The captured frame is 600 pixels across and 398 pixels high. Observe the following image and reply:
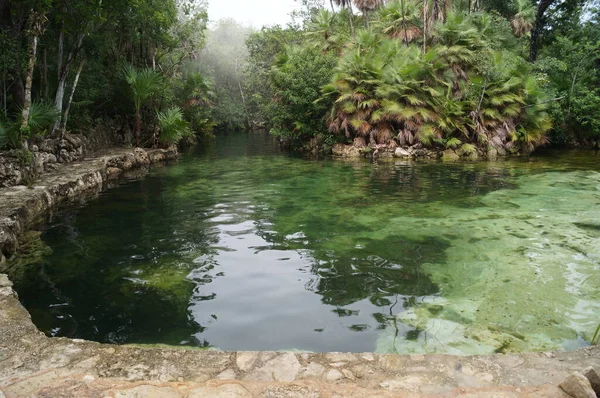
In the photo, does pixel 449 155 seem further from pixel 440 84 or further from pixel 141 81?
pixel 141 81

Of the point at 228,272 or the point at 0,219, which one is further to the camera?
the point at 0,219

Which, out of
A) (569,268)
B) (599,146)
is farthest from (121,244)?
(599,146)

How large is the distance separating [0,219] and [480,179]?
A: 39.4 ft

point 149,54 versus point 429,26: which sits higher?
point 429,26

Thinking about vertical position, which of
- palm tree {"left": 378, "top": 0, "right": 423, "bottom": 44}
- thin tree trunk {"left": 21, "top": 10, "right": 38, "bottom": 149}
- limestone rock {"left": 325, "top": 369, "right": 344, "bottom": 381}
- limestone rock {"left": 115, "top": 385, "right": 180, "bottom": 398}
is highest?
palm tree {"left": 378, "top": 0, "right": 423, "bottom": 44}

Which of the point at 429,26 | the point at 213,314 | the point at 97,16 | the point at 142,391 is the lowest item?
the point at 213,314

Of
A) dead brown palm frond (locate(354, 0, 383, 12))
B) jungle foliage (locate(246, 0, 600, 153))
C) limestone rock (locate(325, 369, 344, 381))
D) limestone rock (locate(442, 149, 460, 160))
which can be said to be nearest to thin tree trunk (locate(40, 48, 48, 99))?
jungle foliage (locate(246, 0, 600, 153))

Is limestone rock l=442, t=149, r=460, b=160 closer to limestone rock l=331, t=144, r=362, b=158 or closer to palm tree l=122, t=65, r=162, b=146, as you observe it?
limestone rock l=331, t=144, r=362, b=158

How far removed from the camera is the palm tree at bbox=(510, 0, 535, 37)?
24984mm

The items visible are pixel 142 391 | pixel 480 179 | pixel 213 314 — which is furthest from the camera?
pixel 480 179

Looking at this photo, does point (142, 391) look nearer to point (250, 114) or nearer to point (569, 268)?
point (569, 268)

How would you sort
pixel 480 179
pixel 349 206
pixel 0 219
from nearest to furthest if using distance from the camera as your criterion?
1. pixel 0 219
2. pixel 349 206
3. pixel 480 179

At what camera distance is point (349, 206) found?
9.64m

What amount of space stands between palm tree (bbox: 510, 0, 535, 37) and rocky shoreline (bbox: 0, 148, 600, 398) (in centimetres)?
2654
